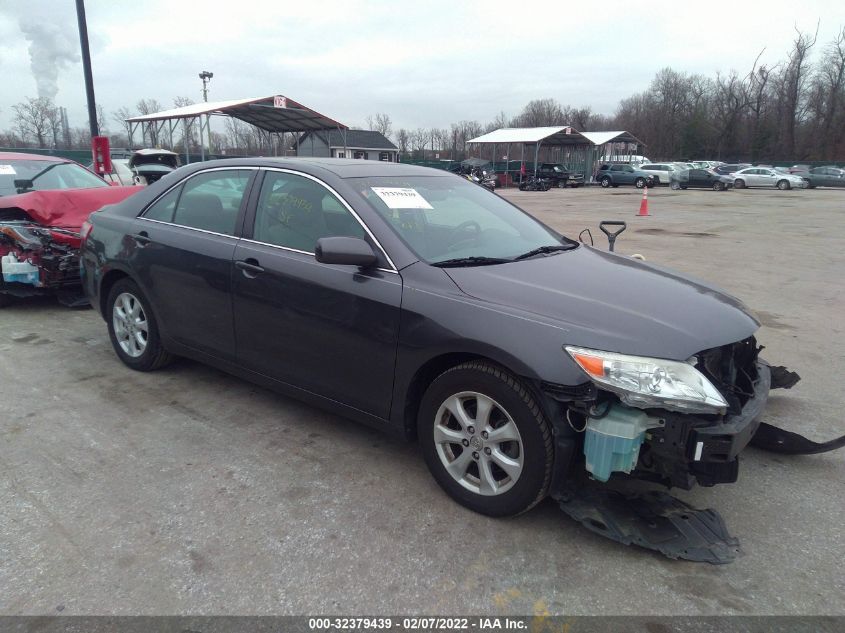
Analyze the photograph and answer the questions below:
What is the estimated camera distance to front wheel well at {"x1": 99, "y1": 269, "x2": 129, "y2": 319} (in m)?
4.55

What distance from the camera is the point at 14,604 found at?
7.37ft

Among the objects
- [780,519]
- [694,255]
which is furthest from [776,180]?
[780,519]

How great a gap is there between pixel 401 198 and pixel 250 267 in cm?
99

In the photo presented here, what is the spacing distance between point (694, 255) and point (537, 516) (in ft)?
30.5

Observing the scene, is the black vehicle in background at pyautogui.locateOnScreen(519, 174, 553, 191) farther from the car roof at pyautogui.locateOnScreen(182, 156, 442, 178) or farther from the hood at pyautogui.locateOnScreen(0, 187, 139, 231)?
the car roof at pyautogui.locateOnScreen(182, 156, 442, 178)

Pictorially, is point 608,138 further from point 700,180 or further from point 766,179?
point 766,179

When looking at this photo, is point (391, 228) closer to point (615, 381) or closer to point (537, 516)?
point (615, 381)

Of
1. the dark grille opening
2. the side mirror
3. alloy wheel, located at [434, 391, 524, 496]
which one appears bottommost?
alloy wheel, located at [434, 391, 524, 496]

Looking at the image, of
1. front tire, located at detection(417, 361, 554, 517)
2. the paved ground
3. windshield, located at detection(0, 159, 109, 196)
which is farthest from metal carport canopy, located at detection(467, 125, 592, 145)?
front tire, located at detection(417, 361, 554, 517)

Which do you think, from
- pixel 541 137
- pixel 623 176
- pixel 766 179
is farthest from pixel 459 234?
pixel 766 179

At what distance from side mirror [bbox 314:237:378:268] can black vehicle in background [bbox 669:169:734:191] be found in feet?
131

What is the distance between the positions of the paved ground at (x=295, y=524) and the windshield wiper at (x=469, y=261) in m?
1.14

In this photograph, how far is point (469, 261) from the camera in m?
3.18

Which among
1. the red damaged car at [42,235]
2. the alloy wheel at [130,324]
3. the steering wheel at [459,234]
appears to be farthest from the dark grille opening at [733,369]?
the red damaged car at [42,235]
